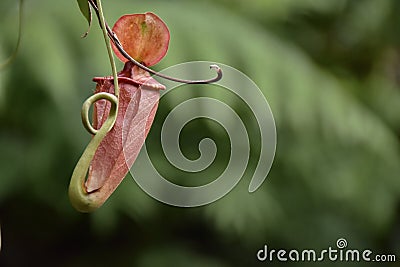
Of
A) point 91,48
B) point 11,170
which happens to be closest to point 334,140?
point 91,48

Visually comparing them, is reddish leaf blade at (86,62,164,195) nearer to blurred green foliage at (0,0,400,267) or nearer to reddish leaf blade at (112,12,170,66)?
reddish leaf blade at (112,12,170,66)

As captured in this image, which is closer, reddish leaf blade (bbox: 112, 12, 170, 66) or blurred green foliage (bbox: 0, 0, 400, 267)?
reddish leaf blade (bbox: 112, 12, 170, 66)

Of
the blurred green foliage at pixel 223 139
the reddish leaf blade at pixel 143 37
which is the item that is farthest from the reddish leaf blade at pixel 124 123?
the blurred green foliage at pixel 223 139

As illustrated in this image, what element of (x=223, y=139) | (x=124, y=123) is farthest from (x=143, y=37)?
(x=223, y=139)

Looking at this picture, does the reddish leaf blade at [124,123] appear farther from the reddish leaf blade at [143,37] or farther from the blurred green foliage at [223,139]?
the blurred green foliage at [223,139]

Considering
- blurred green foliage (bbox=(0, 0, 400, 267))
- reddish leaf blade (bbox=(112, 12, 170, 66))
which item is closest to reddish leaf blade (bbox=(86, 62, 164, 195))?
reddish leaf blade (bbox=(112, 12, 170, 66))

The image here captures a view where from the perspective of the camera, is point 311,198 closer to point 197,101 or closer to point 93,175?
point 197,101
